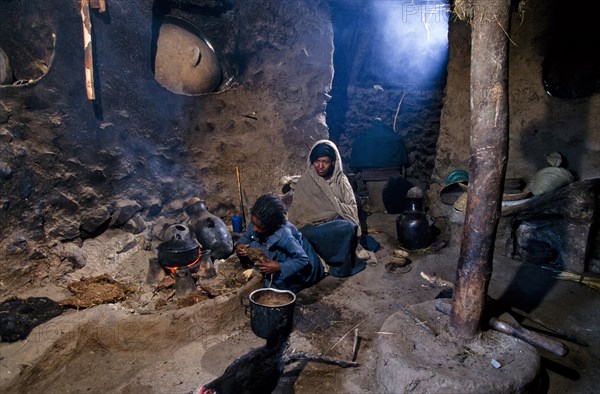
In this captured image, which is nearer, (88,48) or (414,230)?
(88,48)

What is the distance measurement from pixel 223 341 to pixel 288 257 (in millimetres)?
1088

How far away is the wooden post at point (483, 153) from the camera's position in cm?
228

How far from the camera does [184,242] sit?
3838mm

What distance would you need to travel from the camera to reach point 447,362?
2.37m

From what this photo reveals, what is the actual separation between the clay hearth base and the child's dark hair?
153 centimetres

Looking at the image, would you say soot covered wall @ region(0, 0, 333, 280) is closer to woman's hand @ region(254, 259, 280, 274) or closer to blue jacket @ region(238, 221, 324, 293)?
blue jacket @ region(238, 221, 324, 293)

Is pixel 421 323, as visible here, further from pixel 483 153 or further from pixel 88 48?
pixel 88 48

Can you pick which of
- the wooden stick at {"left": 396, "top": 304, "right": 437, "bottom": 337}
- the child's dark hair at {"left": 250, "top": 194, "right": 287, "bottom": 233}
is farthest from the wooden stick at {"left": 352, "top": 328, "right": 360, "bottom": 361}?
the child's dark hair at {"left": 250, "top": 194, "right": 287, "bottom": 233}

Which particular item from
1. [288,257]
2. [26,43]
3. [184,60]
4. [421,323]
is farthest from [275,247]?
[26,43]

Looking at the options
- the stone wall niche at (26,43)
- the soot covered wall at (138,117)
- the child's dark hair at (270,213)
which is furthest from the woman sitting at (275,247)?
the stone wall niche at (26,43)

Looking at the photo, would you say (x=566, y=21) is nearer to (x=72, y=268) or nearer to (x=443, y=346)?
(x=443, y=346)

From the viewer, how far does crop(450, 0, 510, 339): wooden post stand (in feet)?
7.48

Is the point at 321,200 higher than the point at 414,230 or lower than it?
higher

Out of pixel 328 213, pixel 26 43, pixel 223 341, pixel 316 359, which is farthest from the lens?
pixel 328 213
